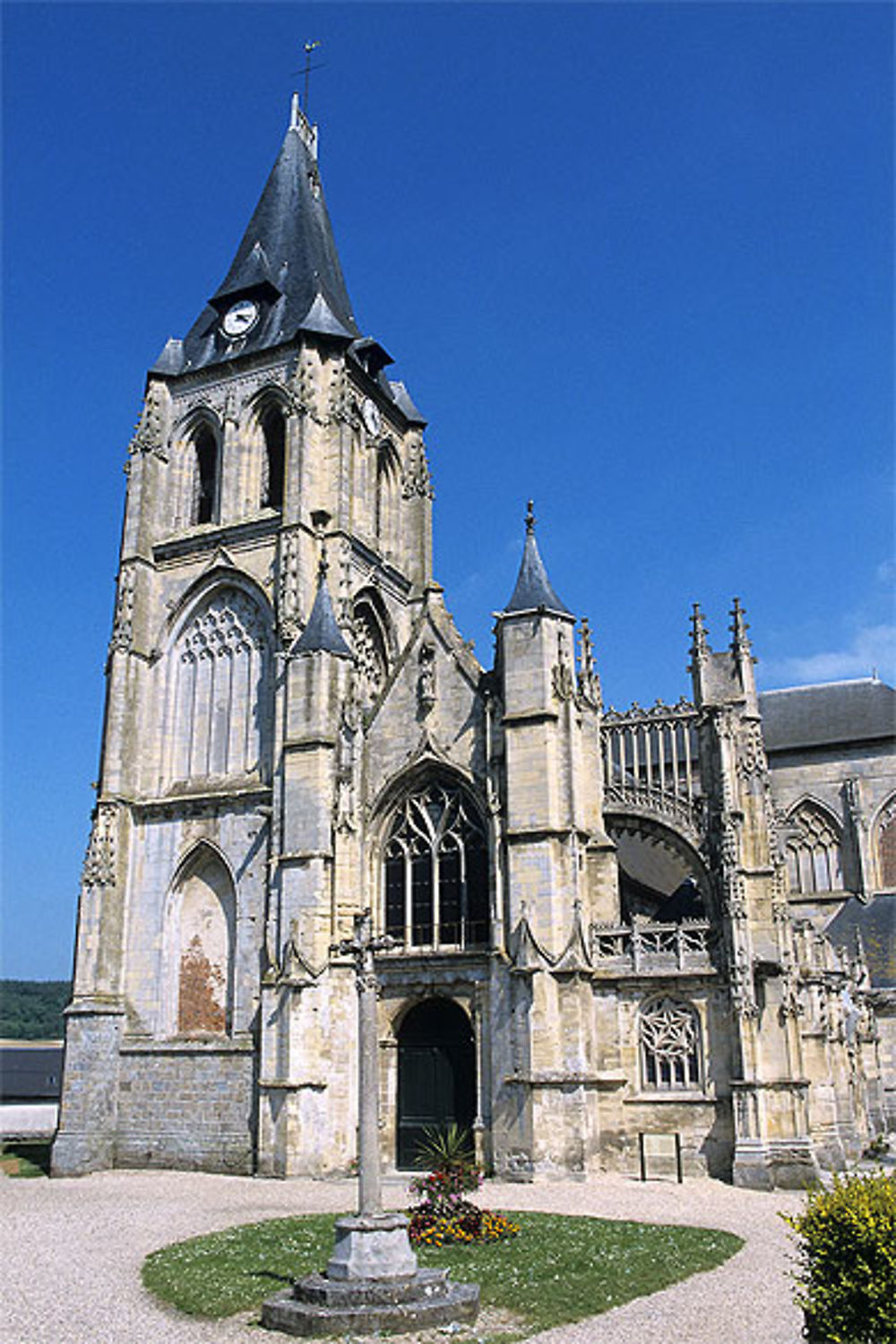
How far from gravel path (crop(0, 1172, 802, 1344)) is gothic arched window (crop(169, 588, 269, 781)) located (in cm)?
874

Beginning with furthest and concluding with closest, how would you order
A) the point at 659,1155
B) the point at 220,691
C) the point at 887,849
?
the point at 887,849
the point at 220,691
the point at 659,1155

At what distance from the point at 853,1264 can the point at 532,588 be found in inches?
686

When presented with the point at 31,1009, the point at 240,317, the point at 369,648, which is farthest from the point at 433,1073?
the point at 31,1009

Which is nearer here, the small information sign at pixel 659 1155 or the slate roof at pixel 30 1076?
the small information sign at pixel 659 1155

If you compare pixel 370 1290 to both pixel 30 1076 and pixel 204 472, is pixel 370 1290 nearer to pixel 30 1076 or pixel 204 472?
pixel 204 472

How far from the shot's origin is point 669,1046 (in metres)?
20.4

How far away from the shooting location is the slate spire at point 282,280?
97.0 feet

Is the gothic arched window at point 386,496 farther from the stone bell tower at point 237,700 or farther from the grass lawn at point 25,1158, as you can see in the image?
the grass lawn at point 25,1158

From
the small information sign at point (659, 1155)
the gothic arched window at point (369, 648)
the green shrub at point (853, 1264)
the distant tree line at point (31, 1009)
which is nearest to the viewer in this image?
the green shrub at point (853, 1264)

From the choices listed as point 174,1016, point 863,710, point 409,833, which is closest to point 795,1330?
point 409,833

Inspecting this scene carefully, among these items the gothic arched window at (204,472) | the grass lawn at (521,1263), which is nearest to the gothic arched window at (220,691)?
the gothic arched window at (204,472)

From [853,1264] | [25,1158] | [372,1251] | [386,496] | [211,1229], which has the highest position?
[386,496]

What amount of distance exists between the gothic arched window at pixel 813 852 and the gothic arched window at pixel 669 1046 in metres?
18.8

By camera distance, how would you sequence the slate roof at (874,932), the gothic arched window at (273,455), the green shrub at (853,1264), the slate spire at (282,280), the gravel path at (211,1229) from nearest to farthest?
1. the green shrub at (853,1264)
2. the gravel path at (211,1229)
3. the gothic arched window at (273,455)
4. the slate spire at (282,280)
5. the slate roof at (874,932)
